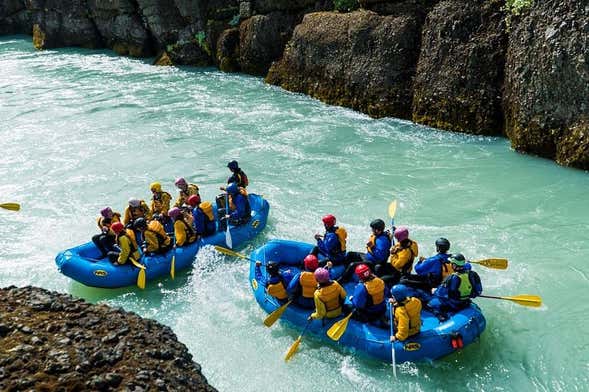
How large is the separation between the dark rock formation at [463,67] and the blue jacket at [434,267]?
Result: 779 cm

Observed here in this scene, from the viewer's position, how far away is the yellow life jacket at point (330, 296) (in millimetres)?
7500

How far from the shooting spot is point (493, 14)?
14.4 m

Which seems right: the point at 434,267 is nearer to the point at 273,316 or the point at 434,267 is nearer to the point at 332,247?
the point at 332,247

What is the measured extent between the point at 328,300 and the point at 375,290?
2.22 ft

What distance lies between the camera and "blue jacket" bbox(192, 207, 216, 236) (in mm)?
10023

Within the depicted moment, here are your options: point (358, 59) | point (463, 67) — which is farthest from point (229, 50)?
point (463, 67)

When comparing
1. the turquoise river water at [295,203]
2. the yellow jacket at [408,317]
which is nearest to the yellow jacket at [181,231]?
the turquoise river water at [295,203]

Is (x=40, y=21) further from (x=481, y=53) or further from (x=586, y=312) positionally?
(x=586, y=312)

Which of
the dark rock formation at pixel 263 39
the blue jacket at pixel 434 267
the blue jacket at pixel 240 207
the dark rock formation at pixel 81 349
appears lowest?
the blue jacket at pixel 240 207

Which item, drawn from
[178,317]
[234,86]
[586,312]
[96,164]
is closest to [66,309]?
[178,317]

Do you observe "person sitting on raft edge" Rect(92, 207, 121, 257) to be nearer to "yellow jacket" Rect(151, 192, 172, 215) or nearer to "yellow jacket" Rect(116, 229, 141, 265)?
"yellow jacket" Rect(116, 229, 141, 265)

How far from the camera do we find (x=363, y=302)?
7.42 metres

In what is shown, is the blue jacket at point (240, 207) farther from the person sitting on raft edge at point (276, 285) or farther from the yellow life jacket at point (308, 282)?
the yellow life jacket at point (308, 282)

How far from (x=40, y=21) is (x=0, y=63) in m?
4.97
